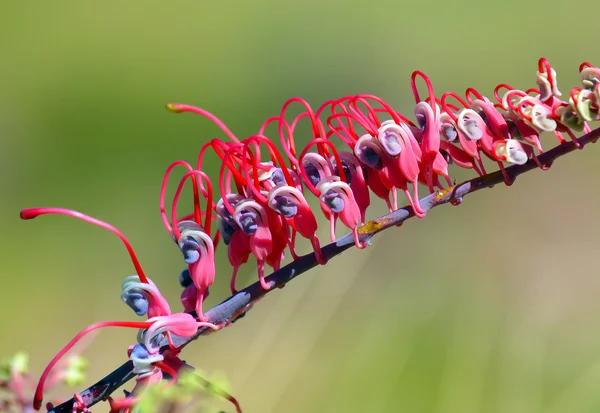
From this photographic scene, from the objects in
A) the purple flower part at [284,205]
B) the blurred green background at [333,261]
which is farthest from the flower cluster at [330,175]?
the blurred green background at [333,261]

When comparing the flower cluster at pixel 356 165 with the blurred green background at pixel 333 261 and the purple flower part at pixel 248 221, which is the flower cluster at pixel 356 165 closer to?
the purple flower part at pixel 248 221

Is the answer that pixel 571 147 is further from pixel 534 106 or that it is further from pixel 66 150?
pixel 66 150

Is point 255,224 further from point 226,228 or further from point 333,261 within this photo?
point 333,261

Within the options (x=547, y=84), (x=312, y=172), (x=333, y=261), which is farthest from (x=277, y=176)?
(x=333, y=261)

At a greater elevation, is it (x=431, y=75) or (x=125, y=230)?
(x=431, y=75)

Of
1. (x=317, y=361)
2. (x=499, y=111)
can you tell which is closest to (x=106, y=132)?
(x=317, y=361)

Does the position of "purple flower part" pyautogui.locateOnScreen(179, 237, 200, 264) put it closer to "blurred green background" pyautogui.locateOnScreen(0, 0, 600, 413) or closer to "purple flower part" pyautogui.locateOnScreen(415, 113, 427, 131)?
"purple flower part" pyautogui.locateOnScreen(415, 113, 427, 131)

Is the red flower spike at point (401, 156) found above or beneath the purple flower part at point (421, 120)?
beneath

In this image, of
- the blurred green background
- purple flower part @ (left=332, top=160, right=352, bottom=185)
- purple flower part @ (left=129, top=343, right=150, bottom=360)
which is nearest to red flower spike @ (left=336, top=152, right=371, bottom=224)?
purple flower part @ (left=332, top=160, right=352, bottom=185)
